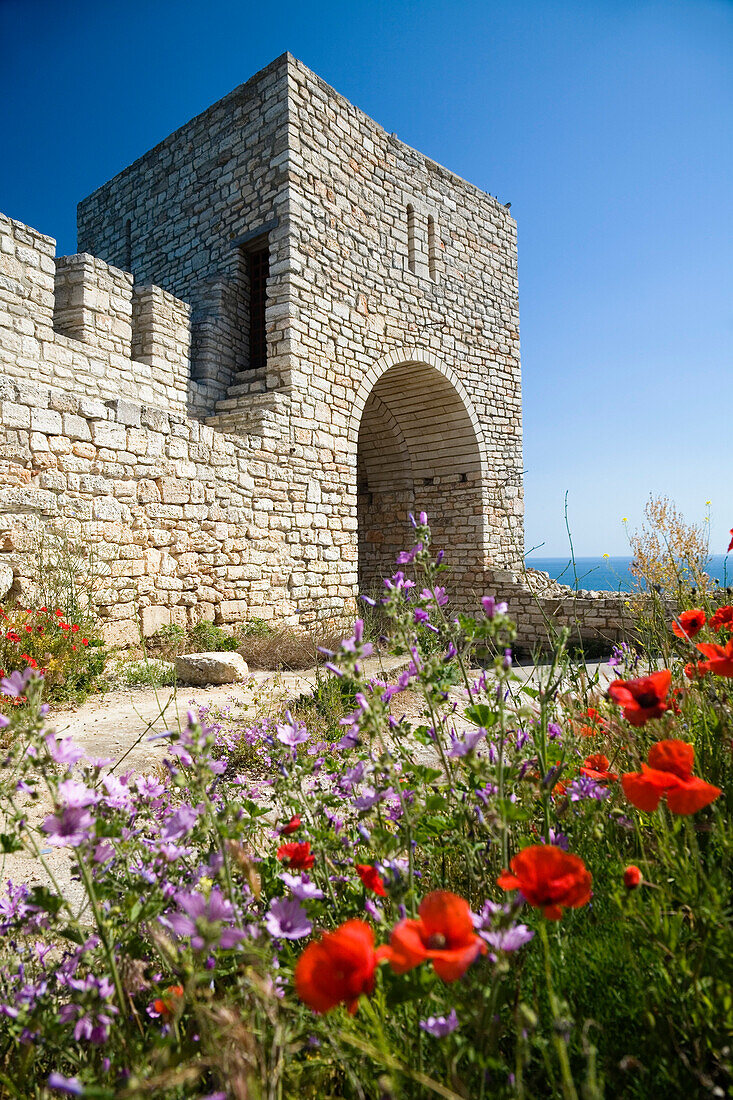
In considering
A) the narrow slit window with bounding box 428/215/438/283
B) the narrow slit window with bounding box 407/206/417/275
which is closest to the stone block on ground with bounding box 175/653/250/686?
the narrow slit window with bounding box 407/206/417/275

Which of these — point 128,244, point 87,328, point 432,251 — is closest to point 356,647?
point 87,328

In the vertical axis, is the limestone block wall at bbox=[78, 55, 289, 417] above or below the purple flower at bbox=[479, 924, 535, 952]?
above

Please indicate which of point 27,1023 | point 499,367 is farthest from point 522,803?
point 499,367

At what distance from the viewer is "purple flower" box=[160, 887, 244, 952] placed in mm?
624

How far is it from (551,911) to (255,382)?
23.9 feet

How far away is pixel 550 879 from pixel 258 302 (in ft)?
27.7

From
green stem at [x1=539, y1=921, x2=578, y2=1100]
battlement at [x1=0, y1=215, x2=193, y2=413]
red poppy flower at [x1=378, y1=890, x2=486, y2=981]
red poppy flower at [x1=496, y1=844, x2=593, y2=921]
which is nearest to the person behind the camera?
green stem at [x1=539, y1=921, x2=578, y2=1100]

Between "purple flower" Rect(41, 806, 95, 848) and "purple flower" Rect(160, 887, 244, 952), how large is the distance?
0.56ft

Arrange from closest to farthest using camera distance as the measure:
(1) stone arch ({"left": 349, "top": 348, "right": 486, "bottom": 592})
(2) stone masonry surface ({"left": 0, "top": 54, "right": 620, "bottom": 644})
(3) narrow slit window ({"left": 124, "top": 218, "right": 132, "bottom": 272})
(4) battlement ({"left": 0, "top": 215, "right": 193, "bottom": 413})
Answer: (2) stone masonry surface ({"left": 0, "top": 54, "right": 620, "bottom": 644}) < (4) battlement ({"left": 0, "top": 215, "right": 193, "bottom": 413}) < (3) narrow slit window ({"left": 124, "top": 218, "right": 132, "bottom": 272}) < (1) stone arch ({"left": 349, "top": 348, "right": 486, "bottom": 592})

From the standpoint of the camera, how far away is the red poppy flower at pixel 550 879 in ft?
2.28

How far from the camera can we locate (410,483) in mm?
10164

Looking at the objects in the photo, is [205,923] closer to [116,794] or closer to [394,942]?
[394,942]

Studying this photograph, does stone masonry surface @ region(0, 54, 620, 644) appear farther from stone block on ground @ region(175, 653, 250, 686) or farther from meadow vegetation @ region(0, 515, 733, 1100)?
meadow vegetation @ region(0, 515, 733, 1100)

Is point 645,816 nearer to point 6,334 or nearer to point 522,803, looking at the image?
point 522,803
